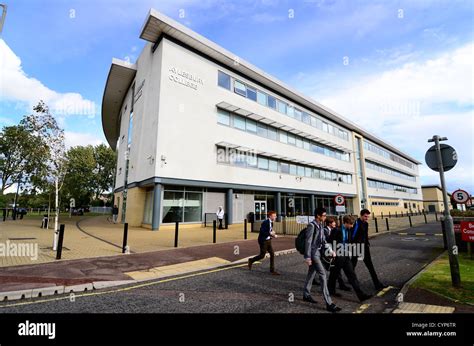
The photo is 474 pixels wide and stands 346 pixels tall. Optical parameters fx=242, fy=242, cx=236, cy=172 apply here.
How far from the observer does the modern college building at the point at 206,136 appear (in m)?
18.5

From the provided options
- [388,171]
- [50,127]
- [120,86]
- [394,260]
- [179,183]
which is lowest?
[394,260]

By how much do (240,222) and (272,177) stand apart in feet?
→ 20.0

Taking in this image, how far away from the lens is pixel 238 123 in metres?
23.1

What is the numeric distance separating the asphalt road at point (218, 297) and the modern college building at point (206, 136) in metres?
12.4

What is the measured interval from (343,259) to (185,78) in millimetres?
18736

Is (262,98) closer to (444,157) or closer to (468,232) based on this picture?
(468,232)

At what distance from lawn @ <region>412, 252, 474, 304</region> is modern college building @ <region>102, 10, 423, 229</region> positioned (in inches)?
601

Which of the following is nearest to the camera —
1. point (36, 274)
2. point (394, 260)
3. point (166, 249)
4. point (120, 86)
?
point (36, 274)

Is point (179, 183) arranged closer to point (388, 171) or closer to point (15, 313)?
point (15, 313)

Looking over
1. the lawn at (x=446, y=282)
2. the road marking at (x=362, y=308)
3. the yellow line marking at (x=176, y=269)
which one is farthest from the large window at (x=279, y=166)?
the road marking at (x=362, y=308)

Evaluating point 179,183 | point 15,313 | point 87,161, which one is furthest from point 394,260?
point 87,161

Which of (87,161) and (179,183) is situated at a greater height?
(87,161)

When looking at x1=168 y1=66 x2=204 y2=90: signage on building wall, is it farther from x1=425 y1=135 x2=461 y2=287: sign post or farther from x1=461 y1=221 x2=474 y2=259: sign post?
x1=461 y1=221 x2=474 y2=259: sign post

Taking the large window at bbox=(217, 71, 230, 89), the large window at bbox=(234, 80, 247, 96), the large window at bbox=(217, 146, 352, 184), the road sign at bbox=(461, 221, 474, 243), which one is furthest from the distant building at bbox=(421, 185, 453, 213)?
the road sign at bbox=(461, 221, 474, 243)
